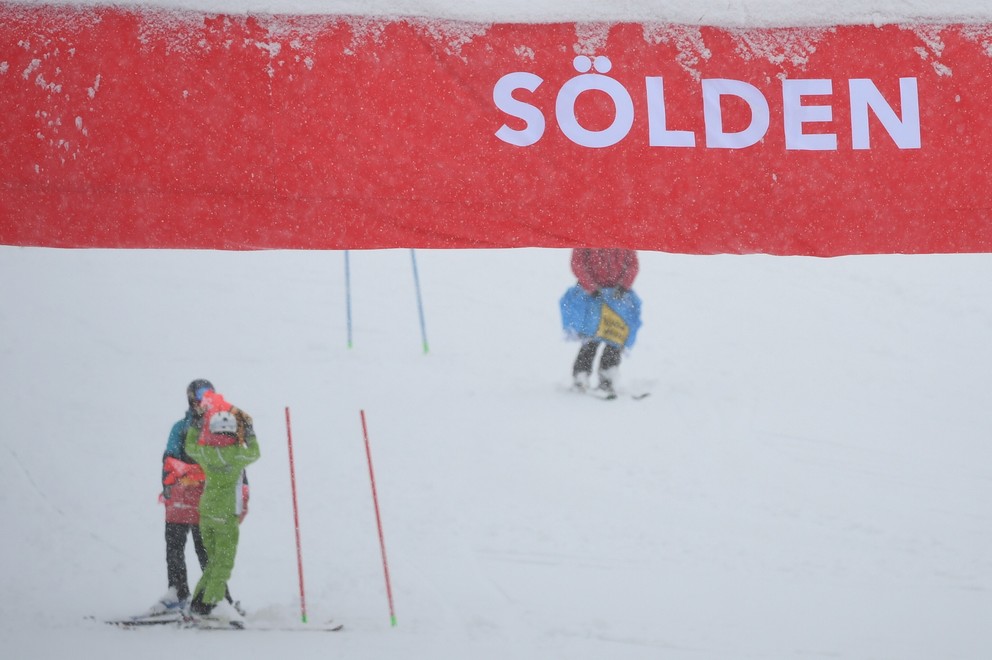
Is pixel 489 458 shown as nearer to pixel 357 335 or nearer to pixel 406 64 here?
pixel 357 335

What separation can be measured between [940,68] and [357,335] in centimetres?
880

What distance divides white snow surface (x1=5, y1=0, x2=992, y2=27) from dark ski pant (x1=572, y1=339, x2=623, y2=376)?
6782mm

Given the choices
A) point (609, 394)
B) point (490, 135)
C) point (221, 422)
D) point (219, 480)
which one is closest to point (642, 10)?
point (490, 135)

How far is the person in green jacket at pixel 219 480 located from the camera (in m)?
6.10

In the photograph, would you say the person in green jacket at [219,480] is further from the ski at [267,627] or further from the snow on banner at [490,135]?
the snow on banner at [490,135]

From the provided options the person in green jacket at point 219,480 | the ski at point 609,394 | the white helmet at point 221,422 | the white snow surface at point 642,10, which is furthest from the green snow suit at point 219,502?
the ski at point 609,394

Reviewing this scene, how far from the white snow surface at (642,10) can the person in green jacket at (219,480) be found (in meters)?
3.01

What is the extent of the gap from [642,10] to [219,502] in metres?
3.84

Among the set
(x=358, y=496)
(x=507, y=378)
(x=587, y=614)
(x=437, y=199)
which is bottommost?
(x=587, y=614)

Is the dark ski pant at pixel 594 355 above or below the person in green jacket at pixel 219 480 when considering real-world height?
above

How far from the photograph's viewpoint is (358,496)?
8.25m

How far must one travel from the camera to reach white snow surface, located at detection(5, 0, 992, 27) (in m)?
3.44

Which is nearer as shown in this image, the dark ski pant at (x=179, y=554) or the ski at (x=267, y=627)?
the ski at (x=267, y=627)

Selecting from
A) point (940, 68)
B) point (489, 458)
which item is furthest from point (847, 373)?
point (940, 68)
